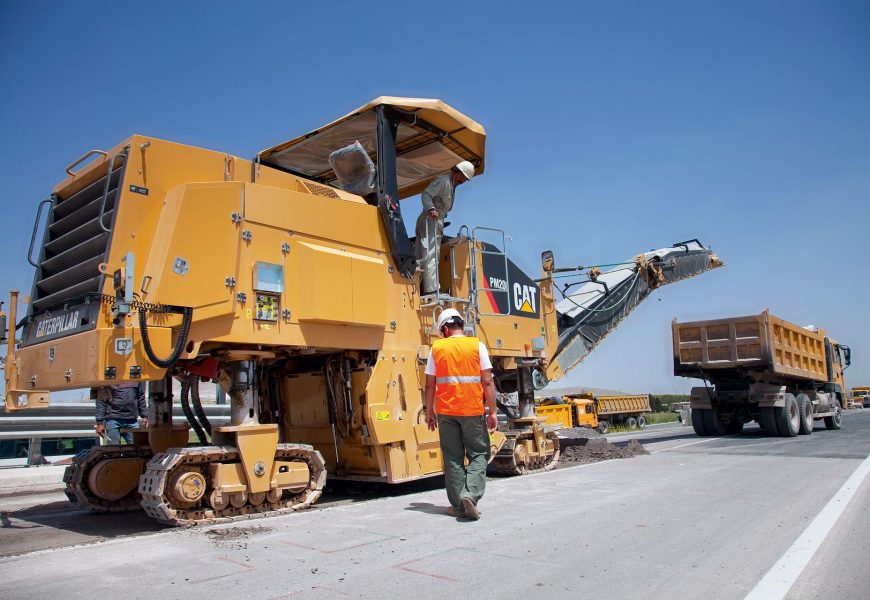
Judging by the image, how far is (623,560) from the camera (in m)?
3.88

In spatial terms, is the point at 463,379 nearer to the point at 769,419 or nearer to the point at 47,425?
the point at 47,425

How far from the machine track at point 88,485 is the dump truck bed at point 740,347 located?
13.2 m

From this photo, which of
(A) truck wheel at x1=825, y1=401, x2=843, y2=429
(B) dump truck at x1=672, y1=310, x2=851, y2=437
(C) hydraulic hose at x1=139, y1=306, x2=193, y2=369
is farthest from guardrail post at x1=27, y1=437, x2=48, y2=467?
(A) truck wheel at x1=825, y1=401, x2=843, y2=429

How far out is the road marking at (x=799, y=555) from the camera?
3328 mm

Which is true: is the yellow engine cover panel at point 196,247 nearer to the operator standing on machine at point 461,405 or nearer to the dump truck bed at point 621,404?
the operator standing on machine at point 461,405

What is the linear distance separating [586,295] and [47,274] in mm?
9248

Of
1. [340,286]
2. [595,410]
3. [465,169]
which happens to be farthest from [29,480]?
[595,410]

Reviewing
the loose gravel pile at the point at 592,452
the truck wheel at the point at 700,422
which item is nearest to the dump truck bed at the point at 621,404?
the truck wheel at the point at 700,422

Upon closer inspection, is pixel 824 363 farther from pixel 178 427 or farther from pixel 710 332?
pixel 178 427

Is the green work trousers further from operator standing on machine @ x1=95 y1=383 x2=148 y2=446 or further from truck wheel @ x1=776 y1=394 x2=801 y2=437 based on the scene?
truck wheel @ x1=776 y1=394 x2=801 y2=437

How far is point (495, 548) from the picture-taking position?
4.16 meters

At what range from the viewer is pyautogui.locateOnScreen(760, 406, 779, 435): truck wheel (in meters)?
15.0

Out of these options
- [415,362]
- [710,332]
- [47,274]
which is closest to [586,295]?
[710,332]

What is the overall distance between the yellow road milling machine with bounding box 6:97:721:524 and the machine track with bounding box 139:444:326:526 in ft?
0.06
